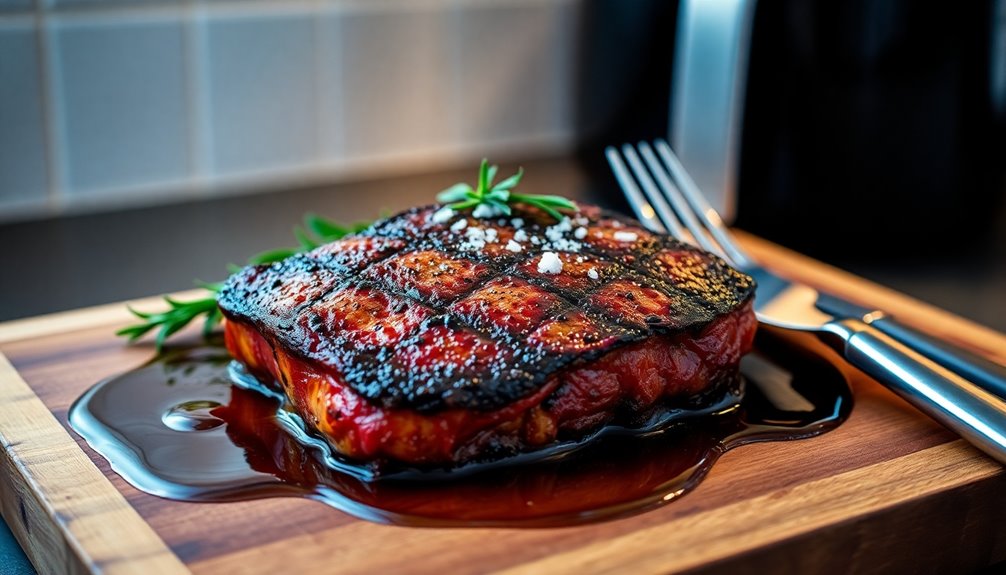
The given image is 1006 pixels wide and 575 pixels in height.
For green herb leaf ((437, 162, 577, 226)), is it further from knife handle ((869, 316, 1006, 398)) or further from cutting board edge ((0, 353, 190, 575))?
cutting board edge ((0, 353, 190, 575))

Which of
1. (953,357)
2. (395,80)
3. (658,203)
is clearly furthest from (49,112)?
(953,357)

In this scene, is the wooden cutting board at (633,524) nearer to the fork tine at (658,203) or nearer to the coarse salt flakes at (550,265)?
the coarse salt flakes at (550,265)

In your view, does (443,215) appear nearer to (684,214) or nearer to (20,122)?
(684,214)

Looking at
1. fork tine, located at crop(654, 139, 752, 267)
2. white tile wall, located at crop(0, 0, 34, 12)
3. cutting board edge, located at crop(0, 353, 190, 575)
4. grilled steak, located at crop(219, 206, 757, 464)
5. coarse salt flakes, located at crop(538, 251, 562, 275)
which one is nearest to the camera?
cutting board edge, located at crop(0, 353, 190, 575)

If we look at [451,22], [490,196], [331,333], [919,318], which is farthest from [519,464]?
[451,22]

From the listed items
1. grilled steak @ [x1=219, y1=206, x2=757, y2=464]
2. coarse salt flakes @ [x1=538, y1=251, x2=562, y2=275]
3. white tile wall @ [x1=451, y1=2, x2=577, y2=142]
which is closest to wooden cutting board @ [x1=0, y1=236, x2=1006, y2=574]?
grilled steak @ [x1=219, y1=206, x2=757, y2=464]
